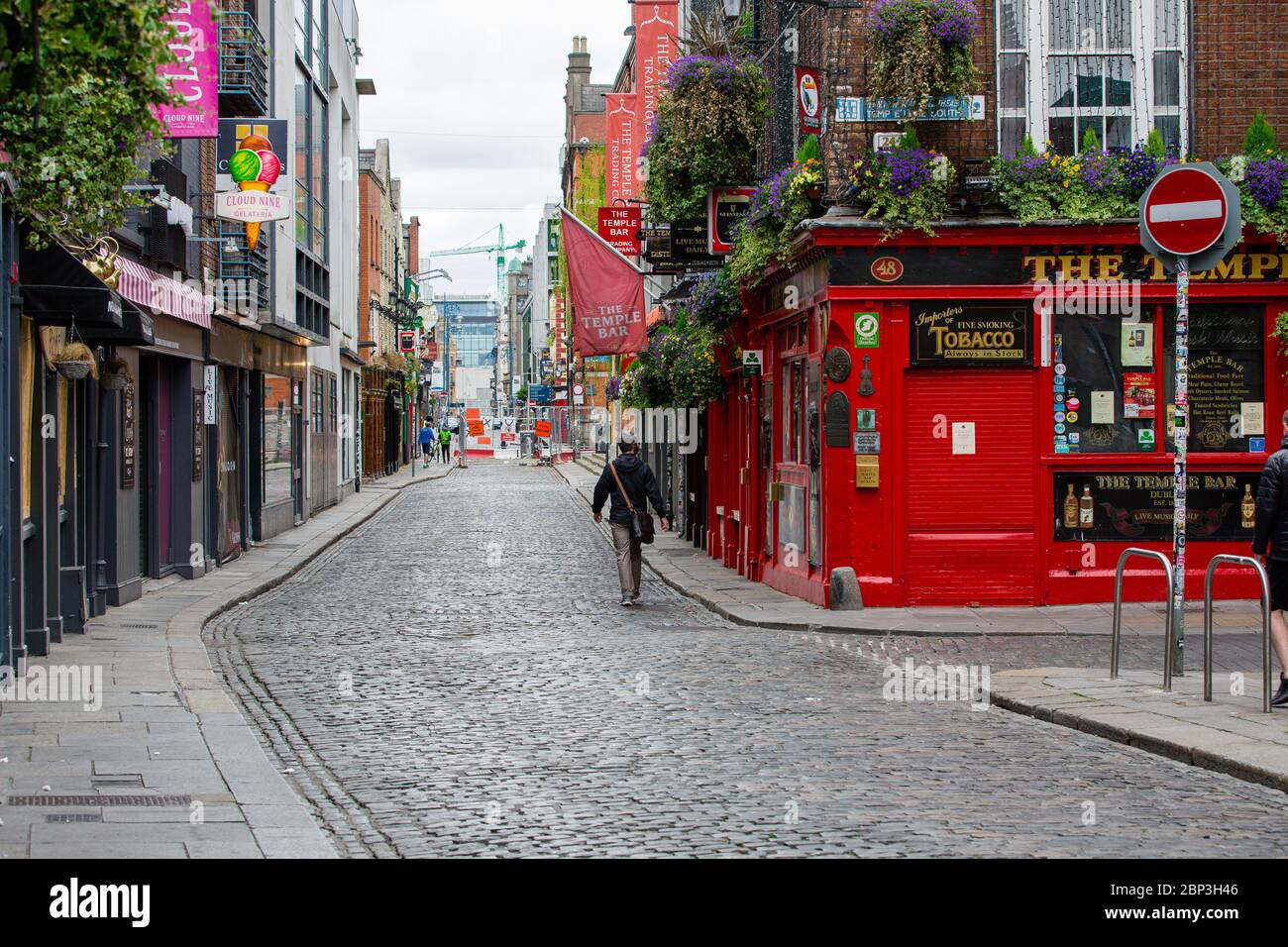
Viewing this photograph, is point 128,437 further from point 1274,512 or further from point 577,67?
point 577,67

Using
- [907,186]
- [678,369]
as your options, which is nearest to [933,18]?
[907,186]

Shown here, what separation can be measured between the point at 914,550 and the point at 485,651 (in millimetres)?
5141

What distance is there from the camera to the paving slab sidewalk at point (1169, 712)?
835cm

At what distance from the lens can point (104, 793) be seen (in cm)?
736

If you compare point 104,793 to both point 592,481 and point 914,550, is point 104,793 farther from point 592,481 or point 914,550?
point 592,481

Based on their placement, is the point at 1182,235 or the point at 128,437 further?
the point at 128,437

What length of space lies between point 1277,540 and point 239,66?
656 inches

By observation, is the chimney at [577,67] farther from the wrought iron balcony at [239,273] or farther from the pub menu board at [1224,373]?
the pub menu board at [1224,373]

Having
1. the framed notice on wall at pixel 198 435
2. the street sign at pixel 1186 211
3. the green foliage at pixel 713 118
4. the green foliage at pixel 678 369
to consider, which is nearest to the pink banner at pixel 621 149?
the green foliage at pixel 678 369

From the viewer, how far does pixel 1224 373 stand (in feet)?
53.6

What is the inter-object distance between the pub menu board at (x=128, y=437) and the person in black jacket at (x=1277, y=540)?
11.6 meters

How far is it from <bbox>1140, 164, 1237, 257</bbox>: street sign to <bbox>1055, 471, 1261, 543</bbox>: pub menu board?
5.38 m

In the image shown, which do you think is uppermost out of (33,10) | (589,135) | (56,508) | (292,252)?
(589,135)
